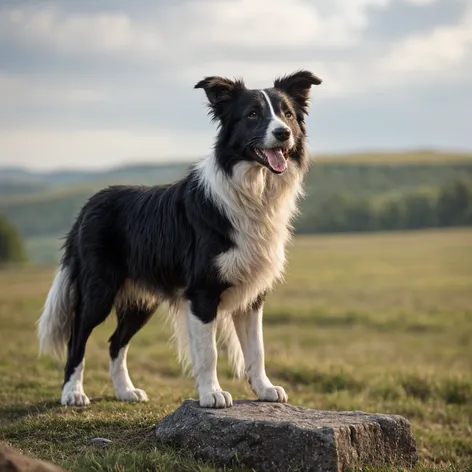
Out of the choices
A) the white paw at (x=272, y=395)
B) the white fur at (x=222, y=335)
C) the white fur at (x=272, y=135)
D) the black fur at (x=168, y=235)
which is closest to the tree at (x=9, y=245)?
the black fur at (x=168, y=235)

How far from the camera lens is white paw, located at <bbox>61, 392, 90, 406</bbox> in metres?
8.88

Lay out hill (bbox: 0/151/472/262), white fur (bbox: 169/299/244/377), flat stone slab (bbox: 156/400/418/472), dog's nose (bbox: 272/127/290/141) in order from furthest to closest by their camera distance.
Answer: hill (bbox: 0/151/472/262) → white fur (bbox: 169/299/244/377) → dog's nose (bbox: 272/127/290/141) → flat stone slab (bbox: 156/400/418/472)

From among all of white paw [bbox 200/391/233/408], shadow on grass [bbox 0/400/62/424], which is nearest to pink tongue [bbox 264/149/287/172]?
white paw [bbox 200/391/233/408]

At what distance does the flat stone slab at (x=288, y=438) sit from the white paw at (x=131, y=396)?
6.37 ft

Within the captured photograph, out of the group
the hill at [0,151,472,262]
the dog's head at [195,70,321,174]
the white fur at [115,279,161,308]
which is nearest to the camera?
the dog's head at [195,70,321,174]

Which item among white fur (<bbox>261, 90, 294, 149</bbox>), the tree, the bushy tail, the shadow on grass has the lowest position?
the tree

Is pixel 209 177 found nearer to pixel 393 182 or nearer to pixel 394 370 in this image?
pixel 394 370

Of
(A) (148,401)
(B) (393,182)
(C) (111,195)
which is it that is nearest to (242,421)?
(A) (148,401)

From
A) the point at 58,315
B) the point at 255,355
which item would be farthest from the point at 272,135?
the point at 58,315

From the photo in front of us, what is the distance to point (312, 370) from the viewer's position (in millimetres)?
13422

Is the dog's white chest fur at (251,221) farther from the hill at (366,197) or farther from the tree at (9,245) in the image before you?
the tree at (9,245)

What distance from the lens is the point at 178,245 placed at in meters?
8.01

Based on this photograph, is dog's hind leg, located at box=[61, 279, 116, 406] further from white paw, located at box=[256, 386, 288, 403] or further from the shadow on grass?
white paw, located at box=[256, 386, 288, 403]

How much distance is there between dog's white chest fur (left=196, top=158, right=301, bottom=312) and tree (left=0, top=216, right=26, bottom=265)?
2945 inches
